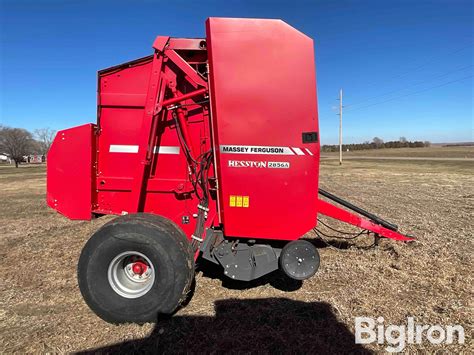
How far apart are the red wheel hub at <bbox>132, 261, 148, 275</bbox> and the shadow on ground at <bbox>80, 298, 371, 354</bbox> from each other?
542 mm

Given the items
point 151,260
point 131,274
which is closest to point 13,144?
point 131,274

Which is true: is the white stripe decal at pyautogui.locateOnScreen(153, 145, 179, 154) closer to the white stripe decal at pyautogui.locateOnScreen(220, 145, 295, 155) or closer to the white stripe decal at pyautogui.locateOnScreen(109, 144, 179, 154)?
the white stripe decal at pyautogui.locateOnScreen(109, 144, 179, 154)

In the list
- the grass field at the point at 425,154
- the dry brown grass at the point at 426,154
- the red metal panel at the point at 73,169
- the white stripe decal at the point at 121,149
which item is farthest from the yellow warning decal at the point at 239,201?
the dry brown grass at the point at 426,154

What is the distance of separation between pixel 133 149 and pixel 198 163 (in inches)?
30.7

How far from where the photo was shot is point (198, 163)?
3.91 metres

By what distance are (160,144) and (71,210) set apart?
1295 mm

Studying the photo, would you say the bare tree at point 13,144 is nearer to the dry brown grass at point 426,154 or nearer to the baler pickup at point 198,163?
the dry brown grass at point 426,154

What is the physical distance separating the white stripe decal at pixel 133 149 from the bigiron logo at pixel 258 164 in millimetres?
919

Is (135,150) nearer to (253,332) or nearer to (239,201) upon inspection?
(239,201)

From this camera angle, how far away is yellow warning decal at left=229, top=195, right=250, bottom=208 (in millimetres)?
3459

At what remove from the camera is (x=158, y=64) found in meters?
3.66

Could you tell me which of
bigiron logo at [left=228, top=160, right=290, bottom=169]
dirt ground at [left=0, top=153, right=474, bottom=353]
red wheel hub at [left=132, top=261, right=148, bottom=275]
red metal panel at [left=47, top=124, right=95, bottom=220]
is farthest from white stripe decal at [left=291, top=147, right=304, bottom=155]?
red metal panel at [left=47, top=124, right=95, bottom=220]

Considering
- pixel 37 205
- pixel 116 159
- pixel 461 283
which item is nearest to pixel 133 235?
pixel 116 159

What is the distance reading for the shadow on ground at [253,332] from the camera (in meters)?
2.85
